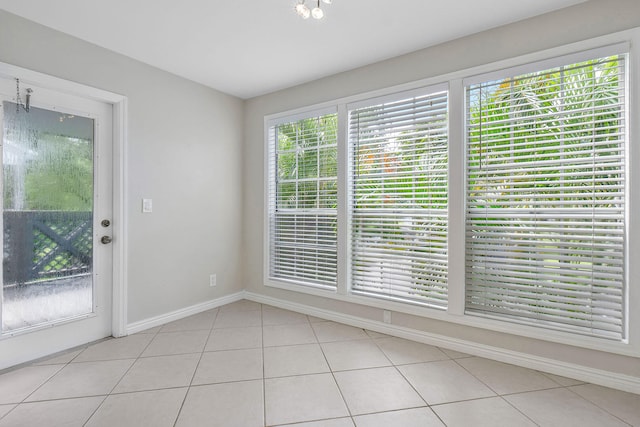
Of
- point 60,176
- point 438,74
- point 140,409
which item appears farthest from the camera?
point 438,74

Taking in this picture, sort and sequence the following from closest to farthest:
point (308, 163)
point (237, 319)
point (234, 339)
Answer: point (234, 339), point (237, 319), point (308, 163)

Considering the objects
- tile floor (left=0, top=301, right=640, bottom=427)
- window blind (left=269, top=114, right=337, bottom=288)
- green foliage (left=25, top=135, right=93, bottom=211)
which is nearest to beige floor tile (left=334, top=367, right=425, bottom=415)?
tile floor (left=0, top=301, right=640, bottom=427)

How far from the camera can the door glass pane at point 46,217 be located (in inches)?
86.0

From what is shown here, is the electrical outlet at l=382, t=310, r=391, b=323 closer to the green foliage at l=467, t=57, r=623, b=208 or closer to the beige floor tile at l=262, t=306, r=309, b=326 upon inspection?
the beige floor tile at l=262, t=306, r=309, b=326

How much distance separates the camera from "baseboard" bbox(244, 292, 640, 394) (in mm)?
1934

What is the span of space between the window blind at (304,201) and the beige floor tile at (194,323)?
2.73ft

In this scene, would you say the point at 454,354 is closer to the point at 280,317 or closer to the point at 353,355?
the point at 353,355

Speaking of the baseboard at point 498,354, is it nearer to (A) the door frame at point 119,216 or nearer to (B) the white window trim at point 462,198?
(B) the white window trim at point 462,198

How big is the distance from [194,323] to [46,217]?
1543mm

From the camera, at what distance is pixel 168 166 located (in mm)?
3086

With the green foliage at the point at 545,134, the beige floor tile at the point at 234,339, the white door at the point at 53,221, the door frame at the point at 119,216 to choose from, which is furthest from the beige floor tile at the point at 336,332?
the white door at the point at 53,221

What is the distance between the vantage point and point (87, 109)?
8.45 ft

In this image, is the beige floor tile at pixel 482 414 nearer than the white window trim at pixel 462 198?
Yes

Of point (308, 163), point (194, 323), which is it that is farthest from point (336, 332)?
point (308, 163)
